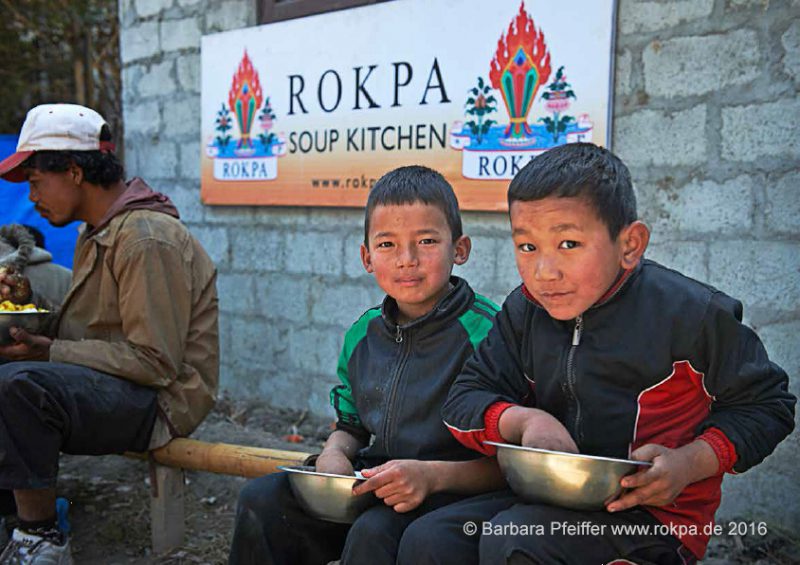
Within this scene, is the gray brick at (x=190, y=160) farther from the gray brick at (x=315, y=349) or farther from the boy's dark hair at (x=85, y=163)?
the boy's dark hair at (x=85, y=163)

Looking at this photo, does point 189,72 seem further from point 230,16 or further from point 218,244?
point 218,244

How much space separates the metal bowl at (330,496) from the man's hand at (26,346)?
1.51 meters

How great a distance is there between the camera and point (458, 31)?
13.7 feet

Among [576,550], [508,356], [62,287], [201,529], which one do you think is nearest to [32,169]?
[62,287]

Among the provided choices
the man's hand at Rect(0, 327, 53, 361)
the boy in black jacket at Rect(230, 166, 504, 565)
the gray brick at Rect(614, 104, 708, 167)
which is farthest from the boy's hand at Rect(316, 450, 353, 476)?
the gray brick at Rect(614, 104, 708, 167)

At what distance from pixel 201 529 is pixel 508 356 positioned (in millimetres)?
2196

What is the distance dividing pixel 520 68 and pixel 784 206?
1368 mm

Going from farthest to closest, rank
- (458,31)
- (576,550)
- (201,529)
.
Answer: (458,31)
(201,529)
(576,550)


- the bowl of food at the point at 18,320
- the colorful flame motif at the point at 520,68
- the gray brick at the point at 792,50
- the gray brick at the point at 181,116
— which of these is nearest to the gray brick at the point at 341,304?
the colorful flame motif at the point at 520,68

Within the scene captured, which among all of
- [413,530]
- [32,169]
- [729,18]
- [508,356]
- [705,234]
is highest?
[729,18]

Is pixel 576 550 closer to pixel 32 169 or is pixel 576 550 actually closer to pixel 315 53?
pixel 32 169

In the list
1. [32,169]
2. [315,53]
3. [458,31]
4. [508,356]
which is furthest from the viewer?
[315,53]

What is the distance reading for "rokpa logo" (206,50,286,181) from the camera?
17.0 feet

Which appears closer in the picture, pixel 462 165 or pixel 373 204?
pixel 373 204
